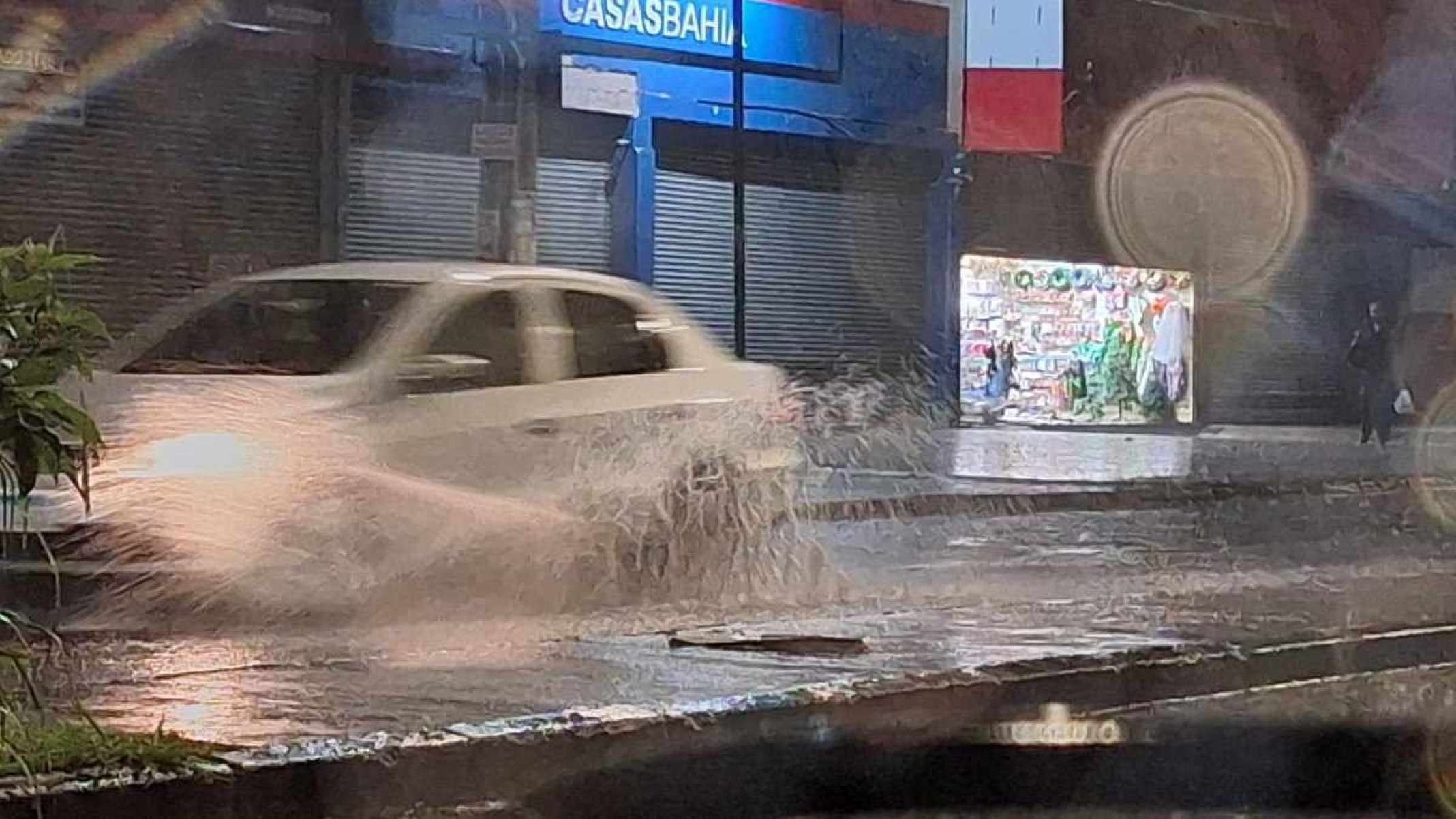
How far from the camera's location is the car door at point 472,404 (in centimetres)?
1043

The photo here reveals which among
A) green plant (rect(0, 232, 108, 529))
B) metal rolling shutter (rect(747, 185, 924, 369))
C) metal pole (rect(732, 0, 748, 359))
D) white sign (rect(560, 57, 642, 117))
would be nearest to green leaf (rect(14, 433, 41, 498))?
green plant (rect(0, 232, 108, 529))

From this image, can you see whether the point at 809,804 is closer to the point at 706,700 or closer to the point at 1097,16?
Answer: the point at 706,700

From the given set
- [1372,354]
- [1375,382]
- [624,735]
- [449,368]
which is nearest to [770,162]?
[1372,354]

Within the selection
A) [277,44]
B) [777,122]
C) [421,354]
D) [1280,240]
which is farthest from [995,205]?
[421,354]

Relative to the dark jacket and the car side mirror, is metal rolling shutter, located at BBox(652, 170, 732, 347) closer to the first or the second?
the dark jacket

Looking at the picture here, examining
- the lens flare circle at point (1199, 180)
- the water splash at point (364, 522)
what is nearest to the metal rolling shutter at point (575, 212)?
the water splash at point (364, 522)

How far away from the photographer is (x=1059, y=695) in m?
7.48

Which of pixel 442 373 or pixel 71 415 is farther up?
pixel 71 415

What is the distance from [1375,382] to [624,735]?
80.5 feet

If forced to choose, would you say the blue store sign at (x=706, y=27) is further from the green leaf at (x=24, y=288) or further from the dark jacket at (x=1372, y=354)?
the green leaf at (x=24, y=288)

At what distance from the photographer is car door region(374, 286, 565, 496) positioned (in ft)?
34.2

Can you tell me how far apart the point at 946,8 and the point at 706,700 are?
2029cm

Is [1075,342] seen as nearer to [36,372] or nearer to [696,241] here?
[696,241]

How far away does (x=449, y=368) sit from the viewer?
10570 millimetres
